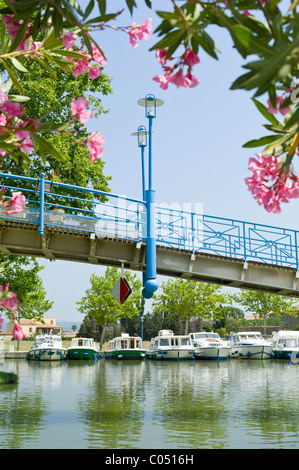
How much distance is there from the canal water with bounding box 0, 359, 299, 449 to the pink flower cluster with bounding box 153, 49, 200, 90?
7.98m

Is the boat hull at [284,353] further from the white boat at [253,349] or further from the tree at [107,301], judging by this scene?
the tree at [107,301]

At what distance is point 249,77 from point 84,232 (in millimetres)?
13160

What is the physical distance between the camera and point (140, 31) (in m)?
3.34

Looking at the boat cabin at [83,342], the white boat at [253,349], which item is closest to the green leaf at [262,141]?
the white boat at [253,349]

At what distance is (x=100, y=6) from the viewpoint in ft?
9.27

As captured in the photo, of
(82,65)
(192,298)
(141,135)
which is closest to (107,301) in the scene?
(192,298)

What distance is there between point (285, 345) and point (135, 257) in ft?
92.3

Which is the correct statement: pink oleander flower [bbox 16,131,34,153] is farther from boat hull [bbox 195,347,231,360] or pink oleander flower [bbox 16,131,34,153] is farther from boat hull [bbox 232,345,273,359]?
boat hull [bbox 232,345,273,359]

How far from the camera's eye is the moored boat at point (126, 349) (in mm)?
40341

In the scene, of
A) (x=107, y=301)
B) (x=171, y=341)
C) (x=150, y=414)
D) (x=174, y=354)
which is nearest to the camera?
(x=150, y=414)

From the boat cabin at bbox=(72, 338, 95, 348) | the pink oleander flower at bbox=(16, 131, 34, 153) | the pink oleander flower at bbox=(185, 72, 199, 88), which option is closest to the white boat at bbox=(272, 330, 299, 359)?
the boat cabin at bbox=(72, 338, 95, 348)

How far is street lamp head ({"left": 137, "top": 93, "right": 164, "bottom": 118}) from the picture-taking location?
17.4 meters

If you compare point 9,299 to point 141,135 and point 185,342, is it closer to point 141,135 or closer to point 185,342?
point 141,135

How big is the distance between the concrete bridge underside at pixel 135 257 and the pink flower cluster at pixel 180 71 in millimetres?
12155
